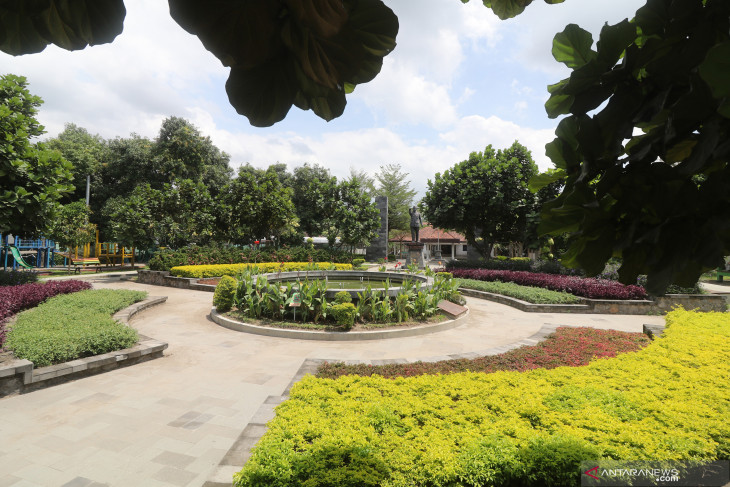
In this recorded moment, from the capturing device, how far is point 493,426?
9.68 ft

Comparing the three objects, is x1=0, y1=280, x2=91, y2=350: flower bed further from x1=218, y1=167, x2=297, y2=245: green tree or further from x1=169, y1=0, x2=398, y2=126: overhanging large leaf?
x1=218, y1=167, x2=297, y2=245: green tree

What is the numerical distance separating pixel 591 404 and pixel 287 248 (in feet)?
68.1

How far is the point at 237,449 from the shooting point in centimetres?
307

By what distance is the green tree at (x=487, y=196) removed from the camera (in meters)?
18.0

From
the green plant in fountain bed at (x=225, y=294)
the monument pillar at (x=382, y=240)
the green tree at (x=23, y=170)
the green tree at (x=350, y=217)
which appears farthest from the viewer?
the monument pillar at (x=382, y=240)

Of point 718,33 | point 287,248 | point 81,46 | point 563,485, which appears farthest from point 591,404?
point 287,248

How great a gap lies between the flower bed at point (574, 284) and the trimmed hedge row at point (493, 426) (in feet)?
22.7

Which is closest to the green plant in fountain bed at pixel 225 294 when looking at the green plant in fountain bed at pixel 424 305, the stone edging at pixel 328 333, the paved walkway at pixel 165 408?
the stone edging at pixel 328 333

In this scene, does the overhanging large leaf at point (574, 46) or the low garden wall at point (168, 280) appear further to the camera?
the low garden wall at point (168, 280)

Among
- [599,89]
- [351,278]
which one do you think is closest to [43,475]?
[599,89]

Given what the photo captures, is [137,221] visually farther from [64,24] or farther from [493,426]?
[64,24]

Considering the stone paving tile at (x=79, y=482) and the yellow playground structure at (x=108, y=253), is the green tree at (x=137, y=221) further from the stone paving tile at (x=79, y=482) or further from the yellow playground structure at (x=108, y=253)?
the stone paving tile at (x=79, y=482)

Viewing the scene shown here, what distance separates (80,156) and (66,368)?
93.0ft

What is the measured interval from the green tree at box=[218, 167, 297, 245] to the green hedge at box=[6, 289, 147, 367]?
45.2ft
